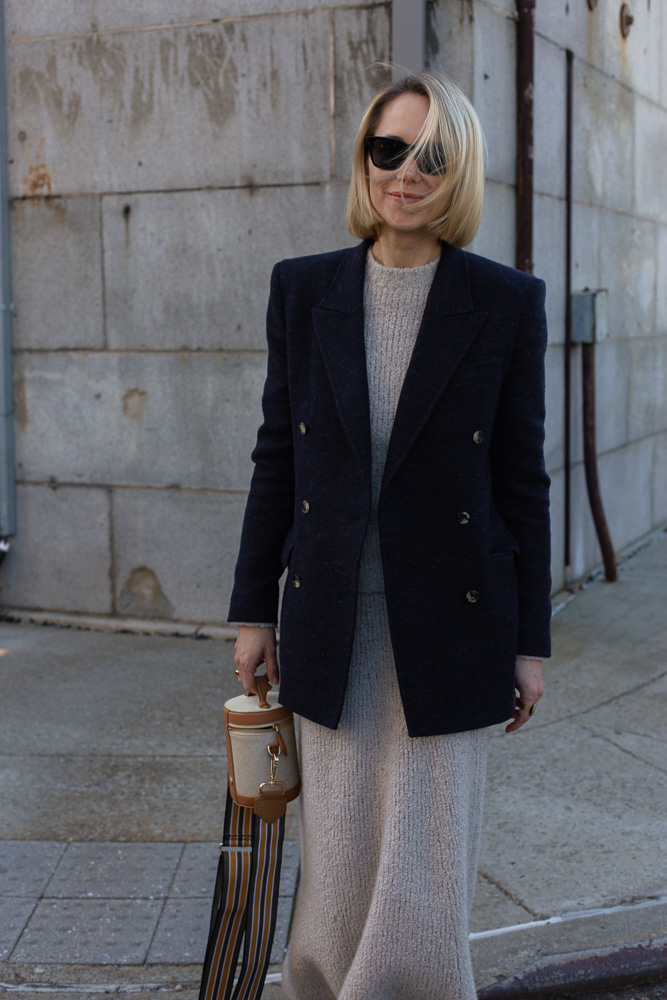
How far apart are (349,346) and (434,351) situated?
17 cm

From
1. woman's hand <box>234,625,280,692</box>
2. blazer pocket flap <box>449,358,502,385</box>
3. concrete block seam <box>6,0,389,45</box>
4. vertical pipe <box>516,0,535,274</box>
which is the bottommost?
woman's hand <box>234,625,280,692</box>

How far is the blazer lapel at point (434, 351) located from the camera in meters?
2.29

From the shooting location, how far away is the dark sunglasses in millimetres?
2279

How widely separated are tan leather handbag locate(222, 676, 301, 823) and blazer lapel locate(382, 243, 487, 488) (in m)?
0.58

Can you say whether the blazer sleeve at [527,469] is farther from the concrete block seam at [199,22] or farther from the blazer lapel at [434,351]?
the concrete block seam at [199,22]

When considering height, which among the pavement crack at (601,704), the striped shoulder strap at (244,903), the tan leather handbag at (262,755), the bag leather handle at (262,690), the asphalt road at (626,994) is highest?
the bag leather handle at (262,690)

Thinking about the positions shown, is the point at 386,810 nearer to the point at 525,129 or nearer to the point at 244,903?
the point at 244,903

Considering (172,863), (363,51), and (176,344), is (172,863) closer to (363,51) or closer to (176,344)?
(176,344)

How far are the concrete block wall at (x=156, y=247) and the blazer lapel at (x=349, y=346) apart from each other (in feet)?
10.1

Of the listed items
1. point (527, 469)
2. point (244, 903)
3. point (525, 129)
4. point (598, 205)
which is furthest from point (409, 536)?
point (598, 205)

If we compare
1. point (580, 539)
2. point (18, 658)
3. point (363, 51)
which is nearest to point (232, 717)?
point (18, 658)

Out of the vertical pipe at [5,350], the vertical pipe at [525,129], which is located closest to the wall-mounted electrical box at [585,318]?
the vertical pipe at [525,129]

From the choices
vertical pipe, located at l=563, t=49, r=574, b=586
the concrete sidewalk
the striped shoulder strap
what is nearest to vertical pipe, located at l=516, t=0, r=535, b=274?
vertical pipe, located at l=563, t=49, r=574, b=586

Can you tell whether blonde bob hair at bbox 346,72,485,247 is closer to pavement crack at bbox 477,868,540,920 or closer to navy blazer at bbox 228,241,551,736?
navy blazer at bbox 228,241,551,736
